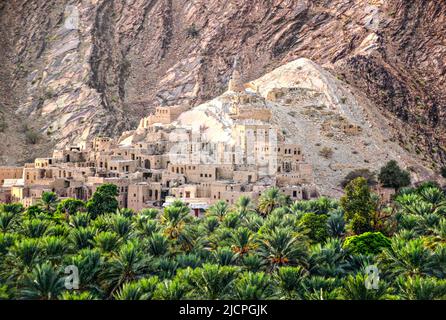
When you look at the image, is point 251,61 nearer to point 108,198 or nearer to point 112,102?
point 112,102

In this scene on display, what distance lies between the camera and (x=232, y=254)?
51438 millimetres

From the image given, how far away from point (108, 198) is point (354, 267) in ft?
108

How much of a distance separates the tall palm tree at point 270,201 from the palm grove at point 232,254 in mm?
5130

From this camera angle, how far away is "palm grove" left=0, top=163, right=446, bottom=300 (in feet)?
145

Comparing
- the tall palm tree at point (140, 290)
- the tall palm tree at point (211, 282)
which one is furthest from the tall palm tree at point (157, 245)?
the tall palm tree at point (140, 290)

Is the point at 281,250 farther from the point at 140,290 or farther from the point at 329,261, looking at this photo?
the point at 140,290

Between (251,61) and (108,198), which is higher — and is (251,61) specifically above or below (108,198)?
above

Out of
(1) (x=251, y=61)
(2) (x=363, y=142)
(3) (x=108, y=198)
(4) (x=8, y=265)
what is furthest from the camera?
→ (1) (x=251, y=61)

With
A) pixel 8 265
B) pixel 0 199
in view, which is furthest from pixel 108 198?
pixel 8 265

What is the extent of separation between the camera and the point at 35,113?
13588 cm

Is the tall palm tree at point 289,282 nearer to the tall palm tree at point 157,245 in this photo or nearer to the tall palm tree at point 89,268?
the tall palm tree at point 157,245

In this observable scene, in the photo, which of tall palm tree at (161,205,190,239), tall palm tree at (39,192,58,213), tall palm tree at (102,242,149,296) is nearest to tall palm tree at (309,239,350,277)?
tall palm tree at (102,242,149,296)

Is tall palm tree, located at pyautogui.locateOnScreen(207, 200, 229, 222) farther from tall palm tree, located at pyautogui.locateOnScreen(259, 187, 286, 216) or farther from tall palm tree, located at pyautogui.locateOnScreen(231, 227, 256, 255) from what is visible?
tall palm tree, located at pyautogui.locateOnScreen(231, 227, 256, 255)

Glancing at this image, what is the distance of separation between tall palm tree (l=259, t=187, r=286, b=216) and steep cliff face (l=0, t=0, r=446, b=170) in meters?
50.7
